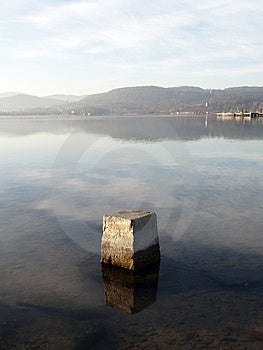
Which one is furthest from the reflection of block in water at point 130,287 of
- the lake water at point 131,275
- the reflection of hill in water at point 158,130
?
the reflection of hill in water at point 158,130

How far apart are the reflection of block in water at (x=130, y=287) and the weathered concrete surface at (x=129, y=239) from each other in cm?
22

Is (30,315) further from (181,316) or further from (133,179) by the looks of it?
(133,179)

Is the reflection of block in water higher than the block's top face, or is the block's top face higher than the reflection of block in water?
the block's top face

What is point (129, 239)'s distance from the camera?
37.3 ft

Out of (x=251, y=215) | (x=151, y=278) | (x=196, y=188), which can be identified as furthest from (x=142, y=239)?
(x=196, y=188)

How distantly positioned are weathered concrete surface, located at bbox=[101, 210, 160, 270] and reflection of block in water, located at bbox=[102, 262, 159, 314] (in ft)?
0.71

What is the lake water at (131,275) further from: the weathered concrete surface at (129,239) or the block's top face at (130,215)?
the block's top face at (130,215)

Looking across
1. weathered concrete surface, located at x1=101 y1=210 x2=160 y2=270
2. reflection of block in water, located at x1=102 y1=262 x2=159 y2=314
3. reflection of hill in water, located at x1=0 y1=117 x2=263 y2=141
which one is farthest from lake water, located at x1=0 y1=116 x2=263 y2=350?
reflection of hill in water, located at x1=0 y1=117 x2=263 y2=141

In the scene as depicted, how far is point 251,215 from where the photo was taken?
17.5 m

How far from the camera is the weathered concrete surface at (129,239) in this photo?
449 inches

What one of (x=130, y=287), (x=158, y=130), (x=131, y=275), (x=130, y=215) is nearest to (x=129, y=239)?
(x=130, y=215)

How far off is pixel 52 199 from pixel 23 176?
8.64m

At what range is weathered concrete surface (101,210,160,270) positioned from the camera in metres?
11.4

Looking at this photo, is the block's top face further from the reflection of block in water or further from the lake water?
the lake water
